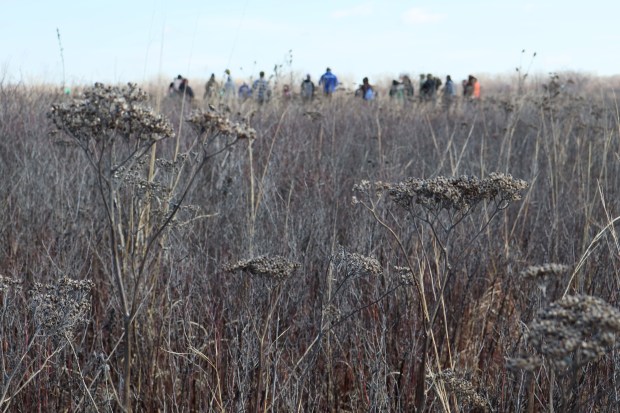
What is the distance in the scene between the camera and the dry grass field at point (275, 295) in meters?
2.15

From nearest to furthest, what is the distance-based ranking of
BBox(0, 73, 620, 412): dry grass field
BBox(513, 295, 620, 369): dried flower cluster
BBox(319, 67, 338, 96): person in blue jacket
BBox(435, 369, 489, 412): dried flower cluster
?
BBox(513, 295, 620, 369): dried flower cluster, BBox(0, 73, 620, 412): dry grass field, BBox(435, 369, 489, 412): dried flower cluster, BBox(319, 67, 338, 96): person in blue jacket

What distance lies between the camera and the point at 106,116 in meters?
2.03

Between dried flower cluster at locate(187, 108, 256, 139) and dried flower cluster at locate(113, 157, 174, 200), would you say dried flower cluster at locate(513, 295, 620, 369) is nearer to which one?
dried flower cluster at locate(187, 108, 256, 139)

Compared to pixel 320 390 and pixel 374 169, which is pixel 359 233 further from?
pixel 374 169

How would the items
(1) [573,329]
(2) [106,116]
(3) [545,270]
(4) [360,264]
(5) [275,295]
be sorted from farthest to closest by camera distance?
(5) [275,295], (4) [360,264], (2) [106,116], (3) [545,270], (1) [573,329]

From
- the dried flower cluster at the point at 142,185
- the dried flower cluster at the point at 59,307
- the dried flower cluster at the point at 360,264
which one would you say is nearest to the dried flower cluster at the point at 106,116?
the dried flower cluster at the point at 59,307

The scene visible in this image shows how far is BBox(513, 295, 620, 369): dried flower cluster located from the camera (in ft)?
4.88

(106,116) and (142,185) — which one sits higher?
(106,116)

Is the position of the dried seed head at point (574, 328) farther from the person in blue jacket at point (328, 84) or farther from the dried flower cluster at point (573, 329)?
the person in blue jacket at point (328, 84)

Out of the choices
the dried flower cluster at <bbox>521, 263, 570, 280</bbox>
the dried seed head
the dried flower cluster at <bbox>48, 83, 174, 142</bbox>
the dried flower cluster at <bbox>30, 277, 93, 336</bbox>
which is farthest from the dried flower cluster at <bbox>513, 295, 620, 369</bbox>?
the dried flower cluster at <bbox>30, 277, 93, 336</bbox>

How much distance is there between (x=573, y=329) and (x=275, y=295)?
1.50 metres

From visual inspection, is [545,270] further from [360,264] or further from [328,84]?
[328,84]

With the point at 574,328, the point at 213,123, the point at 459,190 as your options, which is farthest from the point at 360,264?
the point at 574,328

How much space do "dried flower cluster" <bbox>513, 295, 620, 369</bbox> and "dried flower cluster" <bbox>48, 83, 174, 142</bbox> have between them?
1.20m
